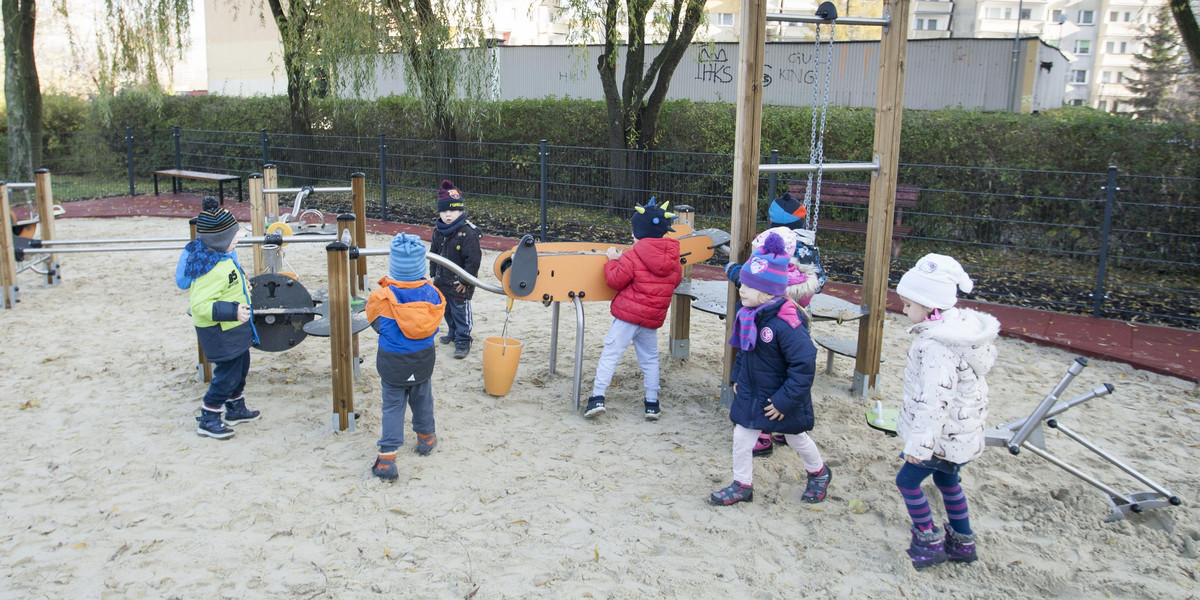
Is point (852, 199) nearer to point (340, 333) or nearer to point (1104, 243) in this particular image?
point (1104, 243)

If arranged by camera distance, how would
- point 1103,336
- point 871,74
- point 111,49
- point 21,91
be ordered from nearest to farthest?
1. point 1103,336
2. point 111,49
3. point 21,91
4. point 871,74

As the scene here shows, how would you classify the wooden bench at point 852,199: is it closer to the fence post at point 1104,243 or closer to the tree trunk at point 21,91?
the fence post at point 1104,243

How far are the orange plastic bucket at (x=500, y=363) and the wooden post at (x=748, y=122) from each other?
5.17 feet

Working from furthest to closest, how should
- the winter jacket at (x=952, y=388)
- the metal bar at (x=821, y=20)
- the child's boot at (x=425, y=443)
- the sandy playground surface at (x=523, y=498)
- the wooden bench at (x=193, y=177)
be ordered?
the wooden bench at (x=193, y=177)
the metal bar at (x=821, y=20)
the child's boot at (x=425, y=443)
the sandy playground surface at (x=523, y=498)
the winter jacket at (x=952, y=388)

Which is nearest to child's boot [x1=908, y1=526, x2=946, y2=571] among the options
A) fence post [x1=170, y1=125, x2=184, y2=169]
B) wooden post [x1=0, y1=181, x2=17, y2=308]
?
wooden post [x1=0, y1=181, x2=17, y2=308]

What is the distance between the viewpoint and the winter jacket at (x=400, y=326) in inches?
170

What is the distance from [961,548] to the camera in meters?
3.63

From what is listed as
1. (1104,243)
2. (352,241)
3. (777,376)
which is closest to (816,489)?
(777,376)

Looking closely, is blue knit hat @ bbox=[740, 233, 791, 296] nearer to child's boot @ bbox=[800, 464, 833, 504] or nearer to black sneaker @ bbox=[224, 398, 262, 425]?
child's boot @ bbox=[800, 464, 833, 504]

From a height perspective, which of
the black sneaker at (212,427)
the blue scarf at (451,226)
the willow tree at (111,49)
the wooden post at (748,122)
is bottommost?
the black sneaker at (212,427)

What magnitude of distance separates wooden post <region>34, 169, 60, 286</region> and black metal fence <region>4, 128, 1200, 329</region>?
15.6 ft

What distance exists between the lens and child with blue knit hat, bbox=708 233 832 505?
388 cm

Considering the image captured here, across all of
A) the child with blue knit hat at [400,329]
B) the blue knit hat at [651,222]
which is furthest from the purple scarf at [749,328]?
the child with blue knit hat at [400,329]

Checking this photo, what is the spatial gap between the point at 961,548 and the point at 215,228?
4.15 meters
